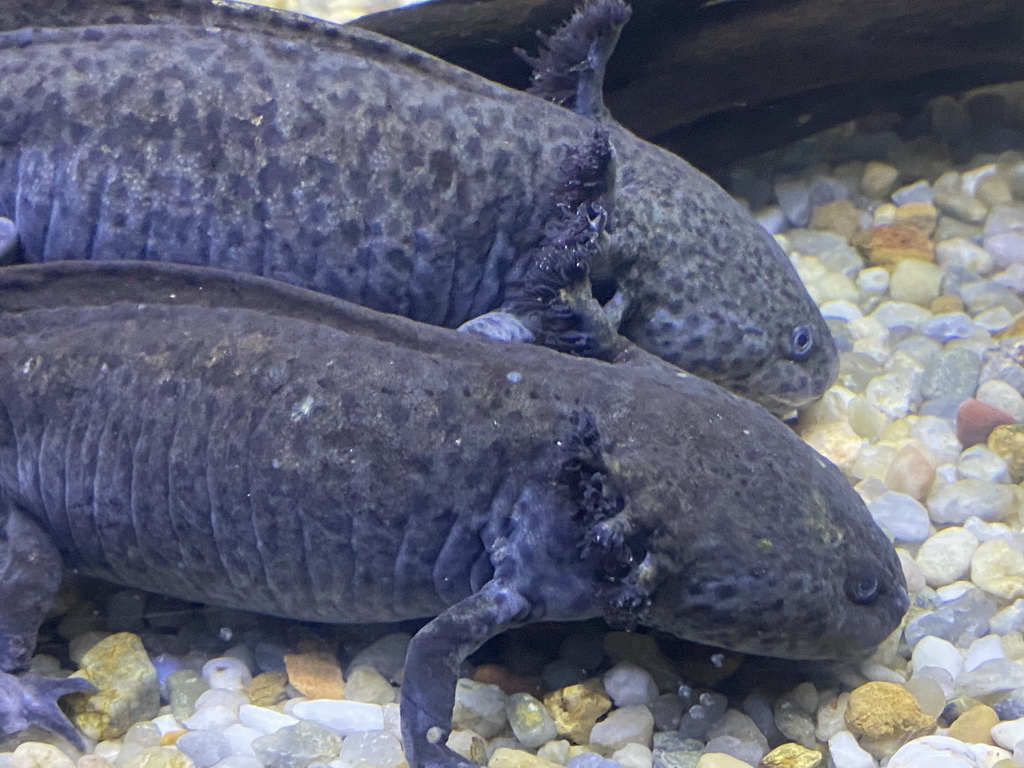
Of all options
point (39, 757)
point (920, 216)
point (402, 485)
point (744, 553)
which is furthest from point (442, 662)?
point (920, 216)

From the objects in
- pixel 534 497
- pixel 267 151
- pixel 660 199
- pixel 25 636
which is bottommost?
pixel 25 636

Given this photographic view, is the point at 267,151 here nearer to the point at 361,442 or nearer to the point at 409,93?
the point at 409,93

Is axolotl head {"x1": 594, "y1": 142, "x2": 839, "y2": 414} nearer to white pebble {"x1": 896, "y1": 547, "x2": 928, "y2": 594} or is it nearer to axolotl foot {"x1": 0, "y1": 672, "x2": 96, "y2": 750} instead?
white pebble {"x1": 896, "y1": 547, "x2": 928, "y2": 594}

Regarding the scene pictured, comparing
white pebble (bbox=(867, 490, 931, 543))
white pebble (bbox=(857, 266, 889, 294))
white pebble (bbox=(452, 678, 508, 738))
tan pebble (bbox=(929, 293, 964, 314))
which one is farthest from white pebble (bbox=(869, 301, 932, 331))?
white pebble (bbox=(452, 678, 508, 738))

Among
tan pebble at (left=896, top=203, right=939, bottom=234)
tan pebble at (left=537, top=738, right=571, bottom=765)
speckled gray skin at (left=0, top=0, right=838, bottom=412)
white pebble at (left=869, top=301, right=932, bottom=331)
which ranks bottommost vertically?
tan pebble at (left=537, top=738, right=571, bottom=765)

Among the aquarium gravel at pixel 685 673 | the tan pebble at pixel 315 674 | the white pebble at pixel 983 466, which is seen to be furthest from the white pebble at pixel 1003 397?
the tan pebble at pixel 315 674

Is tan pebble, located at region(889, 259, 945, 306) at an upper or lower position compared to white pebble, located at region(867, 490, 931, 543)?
upper

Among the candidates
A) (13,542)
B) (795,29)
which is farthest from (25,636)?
(795,29)
